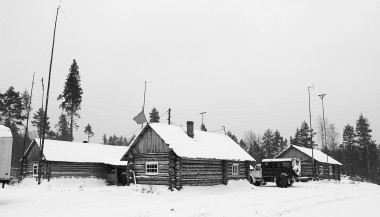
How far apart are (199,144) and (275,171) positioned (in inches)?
369

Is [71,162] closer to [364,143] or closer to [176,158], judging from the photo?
[176,158]

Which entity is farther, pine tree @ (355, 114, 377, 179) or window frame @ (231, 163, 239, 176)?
pine tree @ (355, 114, 377, 179)

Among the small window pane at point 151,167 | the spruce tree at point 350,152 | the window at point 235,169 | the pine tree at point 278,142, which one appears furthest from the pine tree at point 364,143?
the small window pane at point 151,167

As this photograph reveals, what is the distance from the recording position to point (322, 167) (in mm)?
53406

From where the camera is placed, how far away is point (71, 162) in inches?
1569

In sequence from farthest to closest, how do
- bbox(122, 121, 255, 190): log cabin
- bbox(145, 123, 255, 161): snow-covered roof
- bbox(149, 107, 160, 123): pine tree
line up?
bbox(149, 107, 160, 123): pine tree → bbox(145, 123, 255, 161): snow-covered roof → bbox(122, 121, 255, 190): log cabin

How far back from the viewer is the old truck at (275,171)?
34.9 meters

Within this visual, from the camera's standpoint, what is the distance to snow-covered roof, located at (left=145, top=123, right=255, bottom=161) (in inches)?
1099

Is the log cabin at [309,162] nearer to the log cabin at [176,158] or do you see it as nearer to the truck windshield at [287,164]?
the truck windshield at [287,164]

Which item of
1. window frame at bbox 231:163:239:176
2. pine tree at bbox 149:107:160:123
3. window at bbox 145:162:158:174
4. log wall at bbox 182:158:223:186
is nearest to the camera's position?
log wall at bbox 182:158:223:186

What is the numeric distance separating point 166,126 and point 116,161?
13102 mm

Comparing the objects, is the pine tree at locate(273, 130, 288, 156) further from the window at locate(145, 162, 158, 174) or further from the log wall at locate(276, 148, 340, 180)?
the window at locate(145, 162, 158, 174)

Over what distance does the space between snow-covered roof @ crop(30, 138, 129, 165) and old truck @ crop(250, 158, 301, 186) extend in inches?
→ 542

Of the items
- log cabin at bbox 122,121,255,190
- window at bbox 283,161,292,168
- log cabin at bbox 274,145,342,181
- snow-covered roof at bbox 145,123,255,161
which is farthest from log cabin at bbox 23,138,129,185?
log cabin at bbox 274,145,342,181
